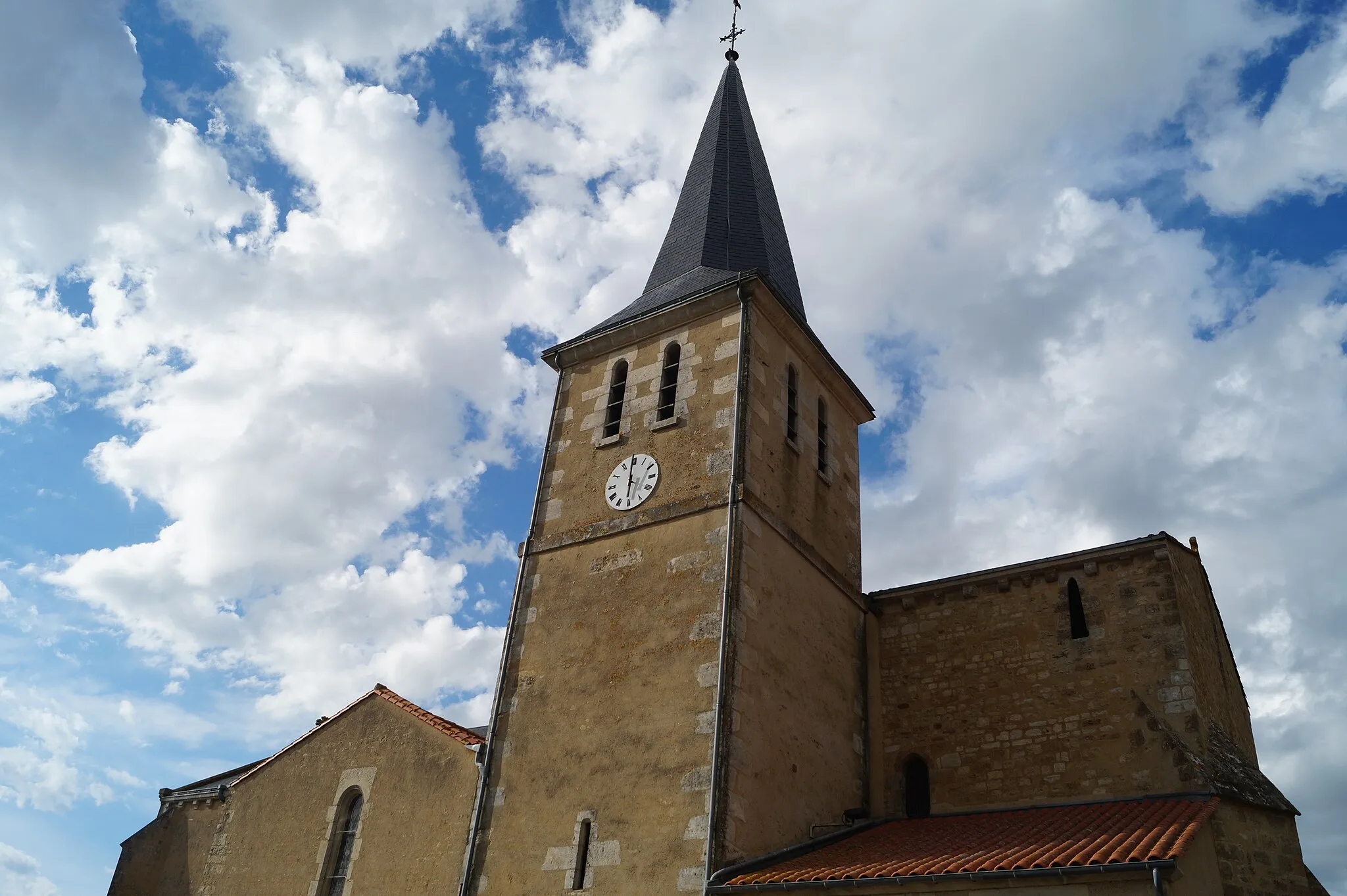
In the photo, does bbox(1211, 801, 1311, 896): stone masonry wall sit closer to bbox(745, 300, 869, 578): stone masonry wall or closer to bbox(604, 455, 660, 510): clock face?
bbox(745, 300, 869, 578): stone masonry wall

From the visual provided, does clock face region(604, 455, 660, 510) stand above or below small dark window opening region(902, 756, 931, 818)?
above

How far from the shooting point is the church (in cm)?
1033

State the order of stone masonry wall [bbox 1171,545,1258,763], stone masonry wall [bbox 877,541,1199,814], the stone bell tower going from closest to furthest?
the stone bell tower → stone masonry wall [bbox 877,541,1199,814] → stone masonry wall [bbox 1171,545,1258,763]

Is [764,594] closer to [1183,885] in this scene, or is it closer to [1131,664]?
[1131,664]

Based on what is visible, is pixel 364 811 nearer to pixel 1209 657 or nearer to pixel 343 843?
pixel 343 843

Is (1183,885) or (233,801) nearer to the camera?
(1183,885)

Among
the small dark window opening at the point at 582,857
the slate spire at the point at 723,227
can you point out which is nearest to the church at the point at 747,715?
the small dark window opening at the point at 582,857

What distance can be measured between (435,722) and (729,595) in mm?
4889

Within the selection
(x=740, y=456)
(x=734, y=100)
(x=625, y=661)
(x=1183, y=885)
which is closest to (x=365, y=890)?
(x=625, y=661)

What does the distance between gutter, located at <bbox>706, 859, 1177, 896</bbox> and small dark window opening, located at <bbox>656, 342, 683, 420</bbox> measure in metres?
6.16

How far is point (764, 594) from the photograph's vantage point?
12.0 m

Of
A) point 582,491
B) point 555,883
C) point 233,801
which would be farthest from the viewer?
point 233,801

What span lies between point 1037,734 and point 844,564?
11.3 feet

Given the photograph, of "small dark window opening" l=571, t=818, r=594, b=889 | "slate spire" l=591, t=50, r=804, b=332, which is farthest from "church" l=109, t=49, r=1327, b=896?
"slate spire" l=591, t=50, r=804, b=332
